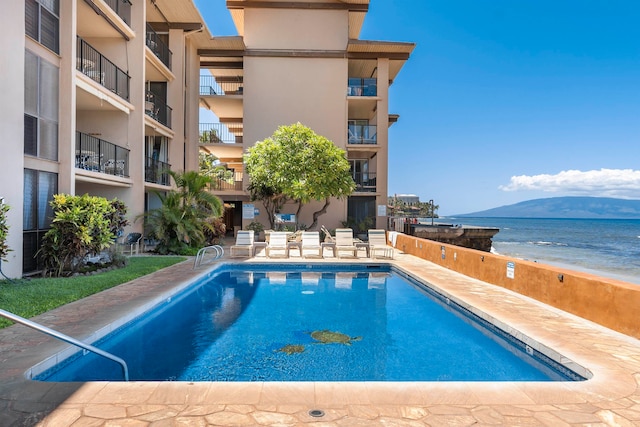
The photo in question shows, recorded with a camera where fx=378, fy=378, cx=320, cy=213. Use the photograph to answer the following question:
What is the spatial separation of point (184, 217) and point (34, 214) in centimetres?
565

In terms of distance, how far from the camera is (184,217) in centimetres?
1453

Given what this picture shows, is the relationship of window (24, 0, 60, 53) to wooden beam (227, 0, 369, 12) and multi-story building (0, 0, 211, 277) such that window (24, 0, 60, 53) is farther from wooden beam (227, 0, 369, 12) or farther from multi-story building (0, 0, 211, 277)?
wooden beam (227, 0, 369, 12)

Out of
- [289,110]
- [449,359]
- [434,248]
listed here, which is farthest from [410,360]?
[289,110]

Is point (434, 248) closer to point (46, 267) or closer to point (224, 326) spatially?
point (224, 326)

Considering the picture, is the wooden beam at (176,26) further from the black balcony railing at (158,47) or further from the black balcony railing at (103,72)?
the black balcony railing at (103,72)

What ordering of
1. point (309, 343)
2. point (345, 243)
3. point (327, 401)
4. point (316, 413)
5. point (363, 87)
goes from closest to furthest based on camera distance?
1. point (316, 413)
2. point (327, 401)
3. point (309, 343)
4. point (345, 243)
5. point (363, 87)

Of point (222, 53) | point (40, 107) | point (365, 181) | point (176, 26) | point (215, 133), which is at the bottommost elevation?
point (365, 181)

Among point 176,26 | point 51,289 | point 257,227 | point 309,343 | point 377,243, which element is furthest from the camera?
point 257,227

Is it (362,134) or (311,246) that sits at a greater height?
(362,134)

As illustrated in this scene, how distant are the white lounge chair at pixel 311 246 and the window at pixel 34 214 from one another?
8059mm

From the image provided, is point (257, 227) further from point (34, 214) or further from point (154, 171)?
point (34, 214)

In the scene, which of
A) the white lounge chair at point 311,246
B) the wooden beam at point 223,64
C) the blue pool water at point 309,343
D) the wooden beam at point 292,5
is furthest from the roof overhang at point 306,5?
the blue pool water at point 309,343

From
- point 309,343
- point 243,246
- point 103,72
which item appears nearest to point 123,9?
point 103,72

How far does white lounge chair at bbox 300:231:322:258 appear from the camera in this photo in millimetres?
14398
